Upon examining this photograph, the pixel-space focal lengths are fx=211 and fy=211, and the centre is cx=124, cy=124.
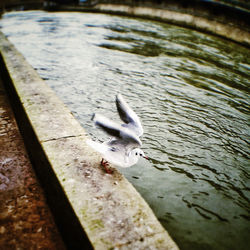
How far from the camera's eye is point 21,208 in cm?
205

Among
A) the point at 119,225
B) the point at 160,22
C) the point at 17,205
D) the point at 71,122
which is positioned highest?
the point at 160,22

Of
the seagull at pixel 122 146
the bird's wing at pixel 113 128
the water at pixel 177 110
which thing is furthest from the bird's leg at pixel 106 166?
the water at pixel 177 110

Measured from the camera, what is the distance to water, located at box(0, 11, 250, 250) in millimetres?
2277

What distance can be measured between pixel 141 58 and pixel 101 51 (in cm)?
146

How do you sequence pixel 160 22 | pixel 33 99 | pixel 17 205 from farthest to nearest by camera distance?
pixel 160 22 < pixel 33 99 < pixel 17 205

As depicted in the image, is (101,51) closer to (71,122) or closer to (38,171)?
(71,122)

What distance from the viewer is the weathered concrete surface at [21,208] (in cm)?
180

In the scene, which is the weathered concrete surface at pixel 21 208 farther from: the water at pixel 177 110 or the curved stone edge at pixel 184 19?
the curved stone edge at pixel 184 19

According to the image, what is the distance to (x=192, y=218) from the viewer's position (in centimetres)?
220

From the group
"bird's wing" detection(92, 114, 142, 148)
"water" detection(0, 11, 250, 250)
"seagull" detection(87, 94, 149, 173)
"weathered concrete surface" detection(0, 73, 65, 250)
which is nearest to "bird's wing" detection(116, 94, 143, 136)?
"seagull" detection(87, 94, 149, 173)

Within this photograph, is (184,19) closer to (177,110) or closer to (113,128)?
(177,110)

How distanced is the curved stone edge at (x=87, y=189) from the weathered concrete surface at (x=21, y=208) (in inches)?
4.9

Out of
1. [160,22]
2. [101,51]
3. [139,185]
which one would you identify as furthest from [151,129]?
[160,22]

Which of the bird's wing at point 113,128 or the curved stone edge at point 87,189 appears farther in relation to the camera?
the bird's wing at point 113,128
